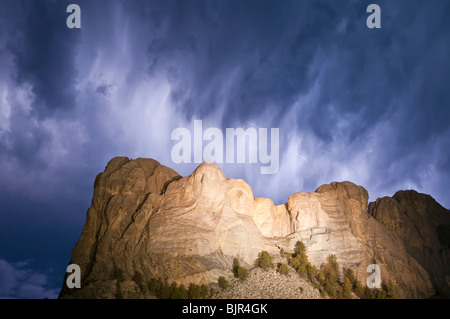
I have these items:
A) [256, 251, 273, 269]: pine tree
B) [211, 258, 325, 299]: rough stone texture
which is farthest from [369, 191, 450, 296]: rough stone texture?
[256, 251, 273, 269]: pine tree

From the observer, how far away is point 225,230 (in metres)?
35.7

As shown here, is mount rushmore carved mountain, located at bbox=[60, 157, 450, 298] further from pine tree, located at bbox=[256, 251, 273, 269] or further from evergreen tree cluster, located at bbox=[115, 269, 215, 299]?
pine tree, located at bbox=[256, 251, 273, 269]

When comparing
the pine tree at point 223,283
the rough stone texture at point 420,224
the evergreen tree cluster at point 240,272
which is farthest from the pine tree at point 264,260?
the rough stone texture at point 420,224

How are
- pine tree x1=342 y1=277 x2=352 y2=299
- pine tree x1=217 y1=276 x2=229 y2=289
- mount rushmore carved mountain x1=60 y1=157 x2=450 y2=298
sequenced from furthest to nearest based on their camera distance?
pine tree x1=342 y1=277 x2=352 y2=299 < mount rushmore carved mountain x1=60 y1=157 x2=450 y2=298 < pine tree x1=217 y1=276 x2=229 y2=289

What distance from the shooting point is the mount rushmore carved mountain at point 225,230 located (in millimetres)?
31197

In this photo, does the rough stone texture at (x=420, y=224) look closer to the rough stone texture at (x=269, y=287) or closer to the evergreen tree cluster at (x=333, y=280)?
the evergreen tree cluster at (x=333, y=280)

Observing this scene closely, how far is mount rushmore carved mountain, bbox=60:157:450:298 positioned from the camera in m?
31.2

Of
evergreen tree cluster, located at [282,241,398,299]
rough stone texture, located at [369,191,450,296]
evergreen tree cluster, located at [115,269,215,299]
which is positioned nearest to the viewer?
evergreen tree cluster, located at [115,269,215,299]

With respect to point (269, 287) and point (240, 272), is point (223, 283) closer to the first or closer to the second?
point (240, 272)

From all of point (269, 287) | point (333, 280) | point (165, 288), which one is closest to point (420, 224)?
point (333, 280)

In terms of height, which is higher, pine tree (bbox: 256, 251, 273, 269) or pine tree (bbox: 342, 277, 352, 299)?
pine tree (bbox: 256, 251, 273, 269)

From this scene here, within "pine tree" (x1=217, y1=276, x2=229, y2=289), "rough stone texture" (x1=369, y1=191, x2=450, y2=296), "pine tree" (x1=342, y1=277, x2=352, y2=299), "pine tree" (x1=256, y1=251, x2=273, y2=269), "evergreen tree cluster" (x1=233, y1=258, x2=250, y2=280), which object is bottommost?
"pine tree" (x1=342, y1=277, x2=352, y2=299)

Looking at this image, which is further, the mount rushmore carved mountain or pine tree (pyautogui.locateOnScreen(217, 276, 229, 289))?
the mount rushmore carved mountain
